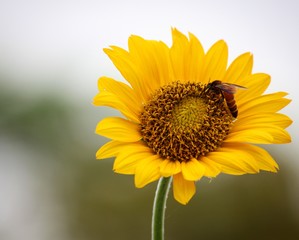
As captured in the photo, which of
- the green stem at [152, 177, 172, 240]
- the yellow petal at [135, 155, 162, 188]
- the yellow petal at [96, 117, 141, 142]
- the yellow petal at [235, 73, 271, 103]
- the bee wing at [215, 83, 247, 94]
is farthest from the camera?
the yellow petal at [235, 73, 271, 103]

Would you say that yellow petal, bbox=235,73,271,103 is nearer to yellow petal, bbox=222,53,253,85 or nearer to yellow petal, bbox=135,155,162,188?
yellow petal, bbox=222,53,253,85

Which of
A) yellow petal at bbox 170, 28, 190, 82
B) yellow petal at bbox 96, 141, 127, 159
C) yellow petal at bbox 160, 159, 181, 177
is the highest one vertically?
yellow petal at bbox 170, 28, 190, 82

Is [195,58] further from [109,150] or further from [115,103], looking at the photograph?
[109,150]

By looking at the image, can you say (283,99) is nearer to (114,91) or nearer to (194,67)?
(194,67)

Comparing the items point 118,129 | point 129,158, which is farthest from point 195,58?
point 129,158

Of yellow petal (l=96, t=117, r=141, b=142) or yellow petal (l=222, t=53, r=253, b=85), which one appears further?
yellow petal (l=222, t=53, r=253, b=85)

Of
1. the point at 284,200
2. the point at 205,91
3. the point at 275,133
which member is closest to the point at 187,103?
the point at 205,91

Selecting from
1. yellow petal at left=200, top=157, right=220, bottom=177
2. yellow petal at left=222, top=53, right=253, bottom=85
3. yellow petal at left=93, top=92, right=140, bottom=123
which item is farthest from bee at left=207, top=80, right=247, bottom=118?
yellow petal at left=93, top=92, right=140, bottom=123
